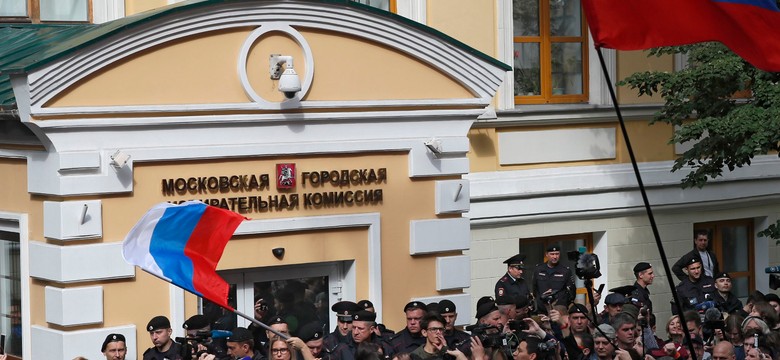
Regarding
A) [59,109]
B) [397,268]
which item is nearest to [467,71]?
[397,268]

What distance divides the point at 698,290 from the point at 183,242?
8099 millimetres

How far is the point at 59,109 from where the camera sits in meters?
15.0

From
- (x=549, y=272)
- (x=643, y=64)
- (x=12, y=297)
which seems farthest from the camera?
(x=643, y=64)

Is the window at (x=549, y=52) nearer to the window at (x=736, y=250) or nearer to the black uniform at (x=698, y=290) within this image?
the window at (x=736, y=250)

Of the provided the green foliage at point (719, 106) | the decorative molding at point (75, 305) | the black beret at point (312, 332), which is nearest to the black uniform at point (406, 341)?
the black beret at point (312, 332)

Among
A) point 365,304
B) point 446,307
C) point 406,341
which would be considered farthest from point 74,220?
point 446,307

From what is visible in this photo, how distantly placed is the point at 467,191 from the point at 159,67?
3.76m

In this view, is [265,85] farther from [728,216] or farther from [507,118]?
[728,216]

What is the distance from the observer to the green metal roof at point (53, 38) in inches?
595

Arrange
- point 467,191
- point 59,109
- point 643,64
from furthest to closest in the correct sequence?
1. point 643,64
2. point 467,191
3. point 59,109

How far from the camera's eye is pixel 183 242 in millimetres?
12984

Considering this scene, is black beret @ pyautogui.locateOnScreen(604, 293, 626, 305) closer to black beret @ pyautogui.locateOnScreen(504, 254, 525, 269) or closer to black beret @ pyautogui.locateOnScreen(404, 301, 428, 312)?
black beret @ pyautogui.locateOnScreen(504, 254, 525, 269)

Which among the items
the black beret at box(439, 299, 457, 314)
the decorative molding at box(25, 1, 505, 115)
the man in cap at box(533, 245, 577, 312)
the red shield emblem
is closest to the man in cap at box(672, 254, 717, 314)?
the man in cap at box(533, 245, 577, 312)

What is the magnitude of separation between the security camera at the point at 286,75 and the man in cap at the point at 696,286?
5511 mm
